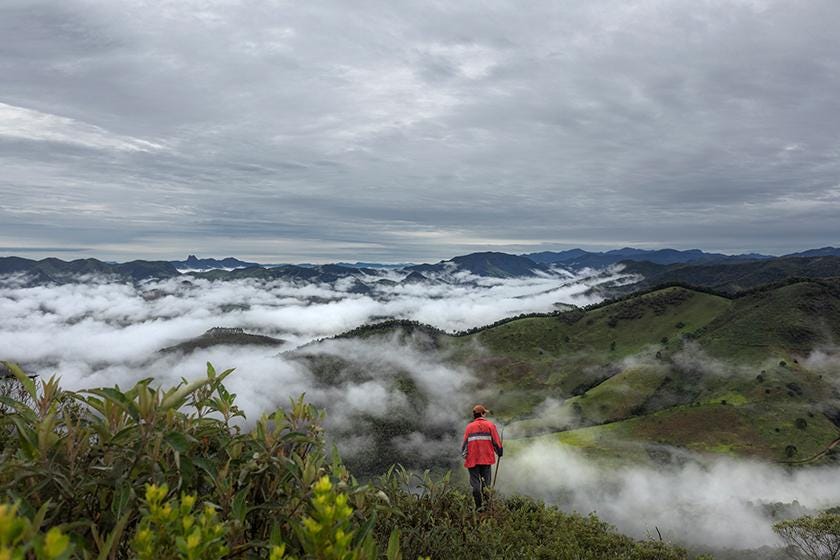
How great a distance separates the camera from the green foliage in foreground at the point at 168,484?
266cm

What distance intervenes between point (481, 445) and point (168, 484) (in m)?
12.9

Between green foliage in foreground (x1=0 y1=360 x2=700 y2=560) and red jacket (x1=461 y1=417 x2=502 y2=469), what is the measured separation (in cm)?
1051

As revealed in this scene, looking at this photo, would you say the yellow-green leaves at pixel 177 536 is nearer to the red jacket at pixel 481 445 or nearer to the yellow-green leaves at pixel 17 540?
the yellow-green leaves at pixel 17 540

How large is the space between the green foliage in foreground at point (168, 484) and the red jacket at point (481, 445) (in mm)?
10514

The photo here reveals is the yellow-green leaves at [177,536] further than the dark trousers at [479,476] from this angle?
No

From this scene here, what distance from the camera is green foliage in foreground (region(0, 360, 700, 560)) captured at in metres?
2.66

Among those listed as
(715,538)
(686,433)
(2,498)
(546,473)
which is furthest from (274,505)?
(686,433)

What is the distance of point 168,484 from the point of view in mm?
4266

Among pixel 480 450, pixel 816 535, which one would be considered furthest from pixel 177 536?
pixel 816 535

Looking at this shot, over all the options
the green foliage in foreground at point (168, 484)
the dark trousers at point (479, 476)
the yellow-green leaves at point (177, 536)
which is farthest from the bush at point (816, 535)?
the yellow-green leaves at point (177, 536)

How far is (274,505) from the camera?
457 cm

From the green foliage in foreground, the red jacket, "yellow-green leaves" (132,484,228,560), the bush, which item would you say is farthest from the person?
the bush

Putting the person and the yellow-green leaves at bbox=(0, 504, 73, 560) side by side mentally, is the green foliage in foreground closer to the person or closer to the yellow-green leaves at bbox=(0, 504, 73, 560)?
the yellow-green leaves at bbox=(0, 504, 73, 560)

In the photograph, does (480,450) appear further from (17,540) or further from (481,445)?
(17,540)
